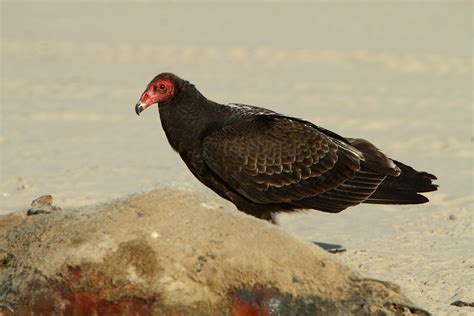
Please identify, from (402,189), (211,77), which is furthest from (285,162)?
(211,77)

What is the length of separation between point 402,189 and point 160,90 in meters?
1.95

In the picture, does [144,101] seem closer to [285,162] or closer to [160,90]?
[160,90]

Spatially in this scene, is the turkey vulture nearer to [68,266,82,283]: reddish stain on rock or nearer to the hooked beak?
the hooked beak

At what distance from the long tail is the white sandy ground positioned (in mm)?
394

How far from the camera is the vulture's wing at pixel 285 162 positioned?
732 centimetres

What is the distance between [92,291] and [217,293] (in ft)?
1.91

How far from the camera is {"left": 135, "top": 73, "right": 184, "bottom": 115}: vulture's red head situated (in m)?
7.50

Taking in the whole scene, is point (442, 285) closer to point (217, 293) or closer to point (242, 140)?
point (242, 140)

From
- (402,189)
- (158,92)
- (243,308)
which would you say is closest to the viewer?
(243,308)

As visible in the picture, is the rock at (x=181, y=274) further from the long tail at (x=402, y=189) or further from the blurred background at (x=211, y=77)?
the blurred background at (x=211, y=77)

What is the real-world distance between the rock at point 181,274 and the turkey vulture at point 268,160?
228cm

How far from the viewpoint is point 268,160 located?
7.51 m

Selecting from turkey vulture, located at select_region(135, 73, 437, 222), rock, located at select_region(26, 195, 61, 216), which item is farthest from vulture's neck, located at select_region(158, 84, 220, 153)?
rock, located at select_region(26, 195, 61, 216)

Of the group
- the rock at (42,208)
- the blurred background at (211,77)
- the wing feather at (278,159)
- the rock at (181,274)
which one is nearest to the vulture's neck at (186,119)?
the wing feather at (278,159)
